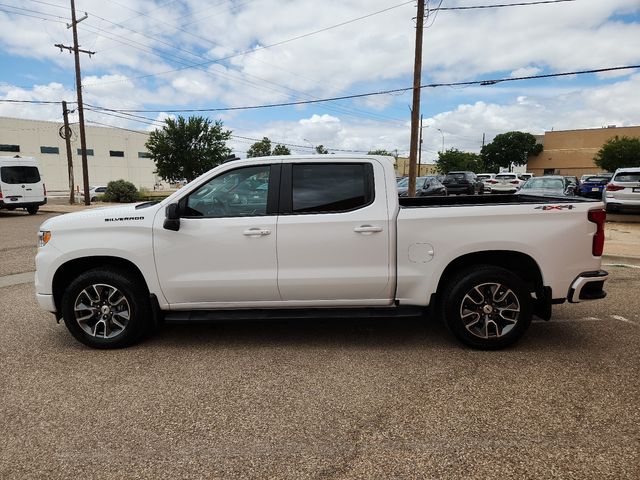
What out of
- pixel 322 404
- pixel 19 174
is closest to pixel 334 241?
pixel 322 404

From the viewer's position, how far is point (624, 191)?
14477 mm

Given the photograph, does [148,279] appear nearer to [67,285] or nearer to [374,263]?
[67,285]

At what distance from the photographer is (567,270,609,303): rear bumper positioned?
4195 mm

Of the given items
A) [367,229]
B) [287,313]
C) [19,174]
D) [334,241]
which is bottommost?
[287,313]

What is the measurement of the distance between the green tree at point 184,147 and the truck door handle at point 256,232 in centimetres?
3876

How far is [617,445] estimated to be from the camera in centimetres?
281

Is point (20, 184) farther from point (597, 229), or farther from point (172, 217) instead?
point (597, 229)

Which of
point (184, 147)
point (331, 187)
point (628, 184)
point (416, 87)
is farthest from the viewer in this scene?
point (184, 147)

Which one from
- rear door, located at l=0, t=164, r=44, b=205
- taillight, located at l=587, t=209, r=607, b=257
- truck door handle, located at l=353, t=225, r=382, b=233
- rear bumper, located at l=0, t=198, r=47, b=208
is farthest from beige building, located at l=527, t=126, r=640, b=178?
truck door handle, located at l=353, t=225, r=382, b=233

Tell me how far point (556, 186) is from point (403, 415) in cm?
1567

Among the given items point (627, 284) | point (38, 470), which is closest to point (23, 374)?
point (38, 470)

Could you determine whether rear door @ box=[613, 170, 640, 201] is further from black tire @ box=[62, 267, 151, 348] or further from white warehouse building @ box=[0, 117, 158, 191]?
white warehouse building @ box=[0, 117, 158, 191]

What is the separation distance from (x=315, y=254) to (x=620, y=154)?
2996 inches

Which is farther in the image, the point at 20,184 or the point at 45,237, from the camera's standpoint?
the point at 20,184
